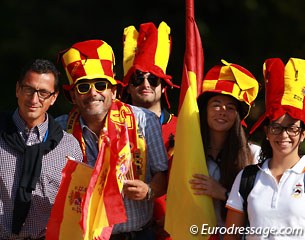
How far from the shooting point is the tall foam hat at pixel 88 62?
5.17 m

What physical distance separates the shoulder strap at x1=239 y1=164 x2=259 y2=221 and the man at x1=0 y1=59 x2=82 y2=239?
34.8 inches

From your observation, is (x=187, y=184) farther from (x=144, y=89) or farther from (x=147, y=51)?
(x=147, y=51)

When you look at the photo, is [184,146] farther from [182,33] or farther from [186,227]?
[182,33]

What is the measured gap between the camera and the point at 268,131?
182 inches

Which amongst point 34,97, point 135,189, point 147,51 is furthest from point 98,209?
point 147,51

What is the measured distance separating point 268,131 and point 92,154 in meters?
1.00

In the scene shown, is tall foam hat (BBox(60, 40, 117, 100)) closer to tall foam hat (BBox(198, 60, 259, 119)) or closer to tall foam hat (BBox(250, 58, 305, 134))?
tall foam hat (BBox(198, 60, 259, 119))

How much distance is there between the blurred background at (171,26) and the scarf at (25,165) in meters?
2.74

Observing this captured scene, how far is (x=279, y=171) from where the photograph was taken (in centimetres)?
457

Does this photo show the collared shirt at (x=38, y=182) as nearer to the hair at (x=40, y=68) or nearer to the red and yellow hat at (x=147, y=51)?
the hair at (x=40, y=68)

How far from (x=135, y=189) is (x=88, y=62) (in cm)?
74

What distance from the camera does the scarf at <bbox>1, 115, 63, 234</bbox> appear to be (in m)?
4.78

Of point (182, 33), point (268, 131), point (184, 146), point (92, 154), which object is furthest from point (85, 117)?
point (182, 33)

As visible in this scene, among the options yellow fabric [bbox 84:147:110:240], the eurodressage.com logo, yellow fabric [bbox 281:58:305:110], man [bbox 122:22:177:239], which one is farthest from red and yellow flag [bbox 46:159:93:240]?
yellow fabric [bbox 281:58:305:110]
